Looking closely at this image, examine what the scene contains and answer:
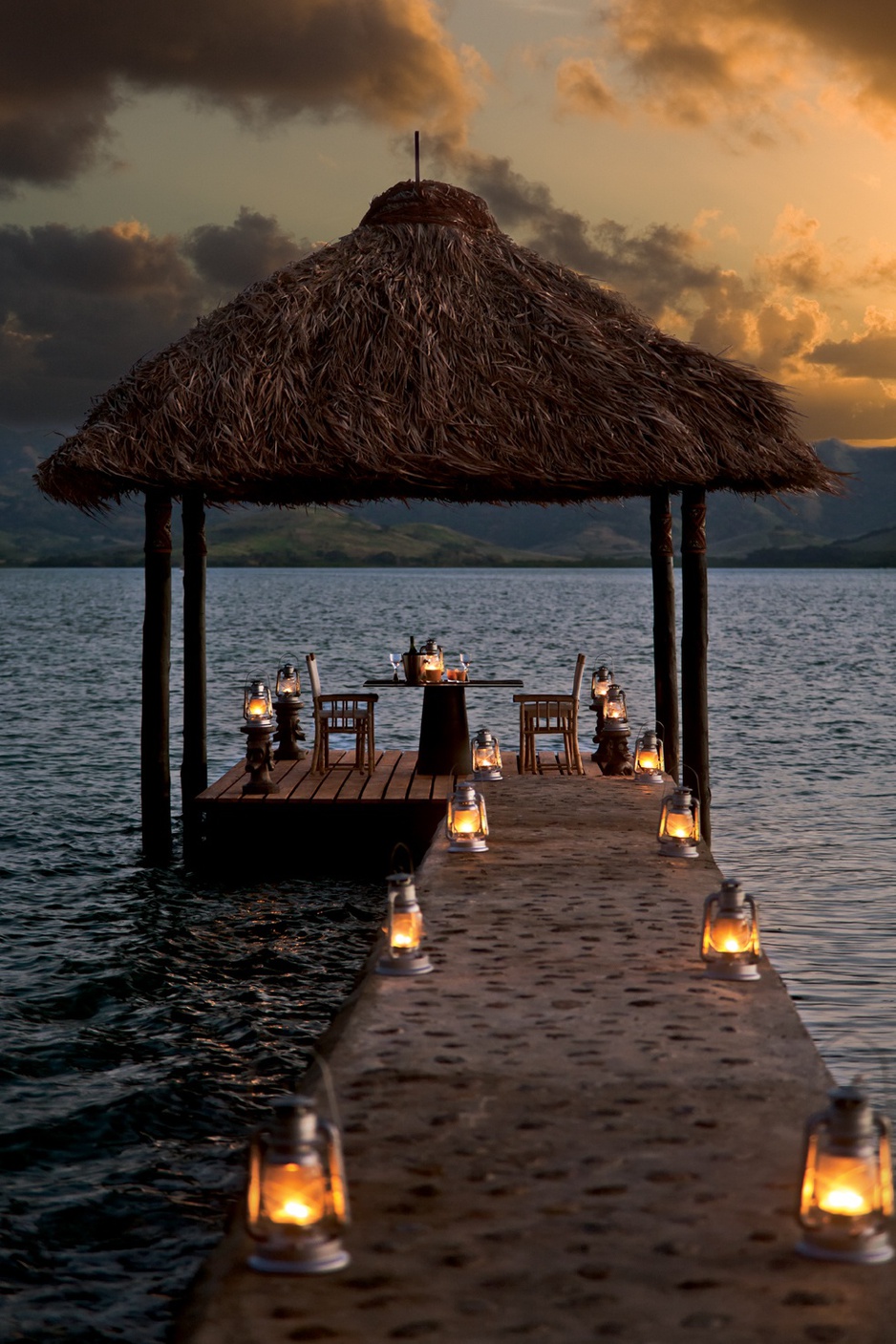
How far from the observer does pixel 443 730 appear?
44.8ft

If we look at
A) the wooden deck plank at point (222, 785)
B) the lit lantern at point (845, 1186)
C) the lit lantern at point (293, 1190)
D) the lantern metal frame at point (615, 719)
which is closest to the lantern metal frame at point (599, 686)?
the lantern metal frame at point (615, 719)

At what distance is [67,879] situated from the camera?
12922 mm

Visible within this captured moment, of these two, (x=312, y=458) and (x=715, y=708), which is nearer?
(x=312, y=458)

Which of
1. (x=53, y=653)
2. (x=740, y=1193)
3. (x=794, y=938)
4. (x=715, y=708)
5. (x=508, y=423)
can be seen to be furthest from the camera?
(x=53, y=653)

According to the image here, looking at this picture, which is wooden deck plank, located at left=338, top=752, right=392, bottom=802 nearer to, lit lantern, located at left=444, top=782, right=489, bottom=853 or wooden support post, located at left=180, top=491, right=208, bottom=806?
wooden support post, located at left=180, top=491, right=208, bottom=806

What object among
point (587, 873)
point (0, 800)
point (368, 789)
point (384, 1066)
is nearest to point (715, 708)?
point (0, 800)

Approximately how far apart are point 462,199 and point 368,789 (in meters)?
5.80

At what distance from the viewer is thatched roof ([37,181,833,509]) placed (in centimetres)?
1120

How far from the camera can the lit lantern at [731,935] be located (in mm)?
5957

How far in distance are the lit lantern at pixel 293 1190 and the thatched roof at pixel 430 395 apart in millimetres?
7929

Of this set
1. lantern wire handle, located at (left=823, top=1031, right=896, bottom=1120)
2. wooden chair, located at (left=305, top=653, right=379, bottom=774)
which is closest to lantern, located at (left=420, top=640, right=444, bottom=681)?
wooden chair, located at (left=305, top=653, right=379, bottom=774)

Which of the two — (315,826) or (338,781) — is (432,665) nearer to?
(338,781)

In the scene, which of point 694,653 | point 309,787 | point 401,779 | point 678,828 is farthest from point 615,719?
point 678,828

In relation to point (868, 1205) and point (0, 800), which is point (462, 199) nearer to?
point (0, 800)
